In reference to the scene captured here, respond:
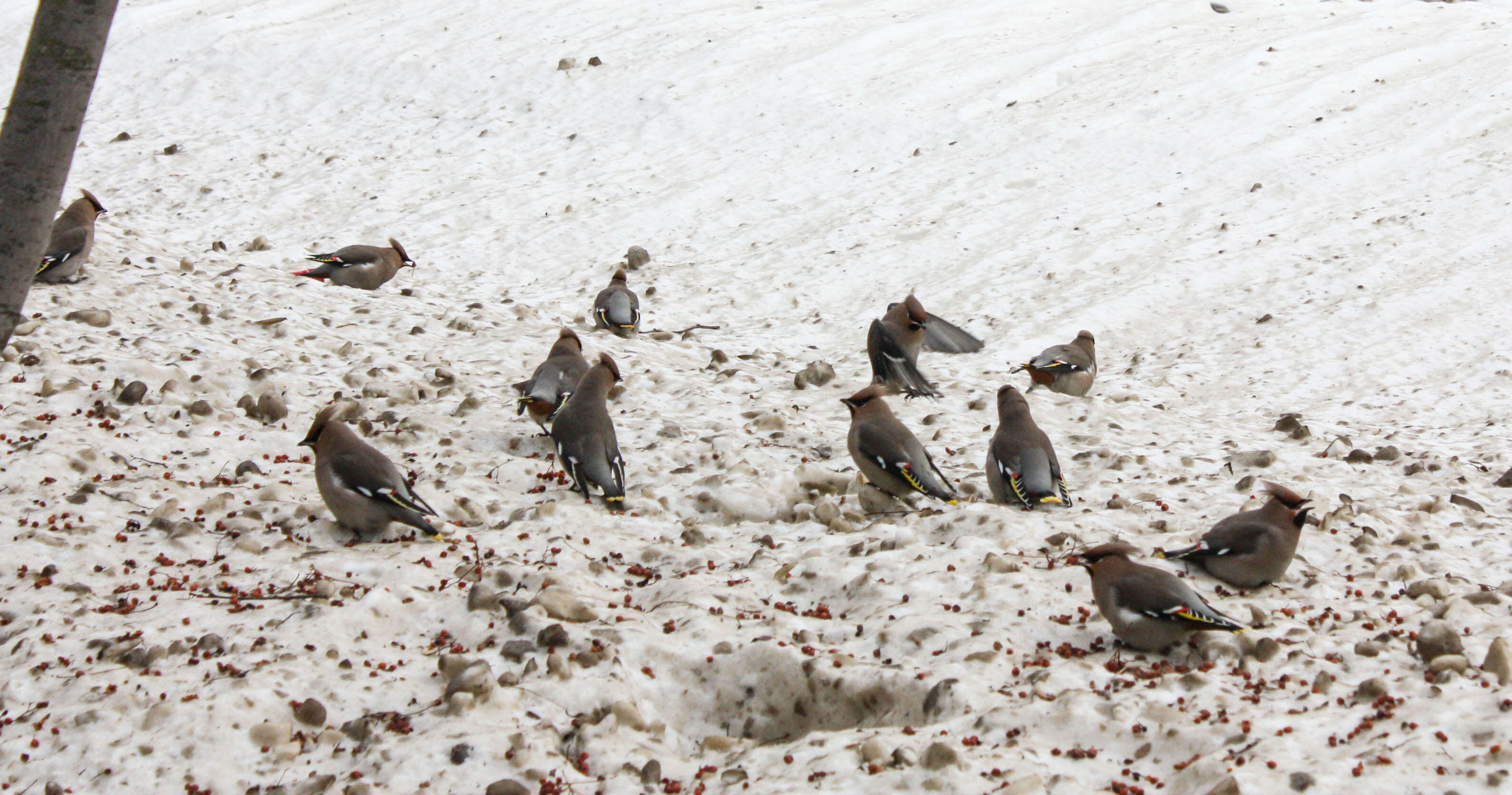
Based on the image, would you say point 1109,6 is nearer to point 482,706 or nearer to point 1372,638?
point 1372,638

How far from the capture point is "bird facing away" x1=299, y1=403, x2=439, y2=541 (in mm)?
4480

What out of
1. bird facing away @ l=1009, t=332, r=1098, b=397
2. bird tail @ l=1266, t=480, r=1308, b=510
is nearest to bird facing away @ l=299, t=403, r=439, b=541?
bird tail @ l=1266, t=480, r=1308, b=510

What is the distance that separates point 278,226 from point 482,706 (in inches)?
311

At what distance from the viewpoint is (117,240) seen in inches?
327

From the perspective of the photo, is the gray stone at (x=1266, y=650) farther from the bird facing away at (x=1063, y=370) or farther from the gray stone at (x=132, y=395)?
the gray stone at (x=132, y=395)

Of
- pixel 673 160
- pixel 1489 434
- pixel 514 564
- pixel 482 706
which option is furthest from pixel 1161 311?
pixel 482 706

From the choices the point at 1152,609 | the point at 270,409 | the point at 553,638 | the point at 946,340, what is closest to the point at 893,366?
the point at 946,340

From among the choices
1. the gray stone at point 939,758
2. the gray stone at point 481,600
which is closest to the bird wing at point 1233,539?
the gray stone at point 939,758

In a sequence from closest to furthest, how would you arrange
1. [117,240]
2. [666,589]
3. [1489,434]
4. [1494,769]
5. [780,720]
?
1. [1494,769]
2. [780,720]
3. [666,589]
4. [1489,434]
5. [117,240]

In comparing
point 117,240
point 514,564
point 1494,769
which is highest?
point 1494,769

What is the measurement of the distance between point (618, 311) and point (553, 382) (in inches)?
77.0

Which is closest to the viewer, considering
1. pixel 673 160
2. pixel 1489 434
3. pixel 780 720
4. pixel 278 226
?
pixel 780 720

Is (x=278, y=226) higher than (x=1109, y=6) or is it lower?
lower

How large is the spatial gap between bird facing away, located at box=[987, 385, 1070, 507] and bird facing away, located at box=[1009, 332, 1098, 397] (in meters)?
1.66
